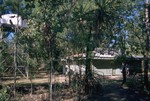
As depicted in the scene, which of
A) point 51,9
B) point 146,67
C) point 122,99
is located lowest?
point 122,99

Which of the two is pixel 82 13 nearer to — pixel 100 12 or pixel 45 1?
pixel 100 12

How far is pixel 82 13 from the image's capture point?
1288 centimetres

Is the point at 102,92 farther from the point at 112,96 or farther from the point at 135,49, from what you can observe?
the point at 135,49

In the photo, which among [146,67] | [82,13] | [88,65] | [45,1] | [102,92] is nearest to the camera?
[45,1]

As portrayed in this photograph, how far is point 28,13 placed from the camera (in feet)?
34.6

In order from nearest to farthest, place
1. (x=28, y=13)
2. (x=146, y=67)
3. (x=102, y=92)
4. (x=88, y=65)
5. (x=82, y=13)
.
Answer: (x=28, y=13), (x=82, y=13), (x=88, y=65), (x=102, y=92), (x=146, y=67)

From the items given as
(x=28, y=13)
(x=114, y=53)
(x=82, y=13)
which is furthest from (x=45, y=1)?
(x=114, y=53)

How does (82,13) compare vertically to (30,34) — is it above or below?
above

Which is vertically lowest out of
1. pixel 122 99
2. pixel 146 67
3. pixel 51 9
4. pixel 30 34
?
pixel 122 99

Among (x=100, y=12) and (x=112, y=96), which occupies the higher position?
(x=100, y=12)

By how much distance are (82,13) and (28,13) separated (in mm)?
3064

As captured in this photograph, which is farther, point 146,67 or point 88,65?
point 146,67

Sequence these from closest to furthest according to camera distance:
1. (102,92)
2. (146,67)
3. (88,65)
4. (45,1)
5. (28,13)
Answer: (45,1), (28,13), (88,65), (102,92), (146,67)

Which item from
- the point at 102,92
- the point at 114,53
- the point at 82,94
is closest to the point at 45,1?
the point at 82,94
